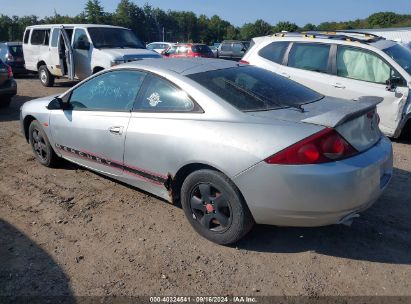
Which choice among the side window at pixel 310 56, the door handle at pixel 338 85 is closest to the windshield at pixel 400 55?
the door handle at pixel 338 85

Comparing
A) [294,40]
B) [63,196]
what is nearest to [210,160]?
[63,196]

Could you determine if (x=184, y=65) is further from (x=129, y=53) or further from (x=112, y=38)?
(x=112, y=38)

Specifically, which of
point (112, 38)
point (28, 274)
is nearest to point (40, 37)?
point (112, 38)

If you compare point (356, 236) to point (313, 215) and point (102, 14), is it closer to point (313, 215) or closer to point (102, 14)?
point (313, 215)

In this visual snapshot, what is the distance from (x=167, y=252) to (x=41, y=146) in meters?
2.87

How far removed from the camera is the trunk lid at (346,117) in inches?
118

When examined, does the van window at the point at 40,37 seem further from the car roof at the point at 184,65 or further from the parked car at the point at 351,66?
the car roof at the point at 184,65

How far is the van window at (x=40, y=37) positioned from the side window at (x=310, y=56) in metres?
9.49

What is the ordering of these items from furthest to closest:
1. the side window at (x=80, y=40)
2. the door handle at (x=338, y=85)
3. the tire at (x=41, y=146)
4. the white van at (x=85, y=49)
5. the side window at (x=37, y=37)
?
the side window at (x=37, y=37), the side window at (x=80, y=40), the white van at (x=85, y=49), the door handle at (x=338, y=85), the tire at (x=41, y=146)

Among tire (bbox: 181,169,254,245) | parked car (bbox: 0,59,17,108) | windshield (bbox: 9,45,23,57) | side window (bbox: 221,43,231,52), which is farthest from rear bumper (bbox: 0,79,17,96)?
side window (bbox: 221,43,231,52)

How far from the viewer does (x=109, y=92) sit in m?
4.27

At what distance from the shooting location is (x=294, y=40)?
7445mm

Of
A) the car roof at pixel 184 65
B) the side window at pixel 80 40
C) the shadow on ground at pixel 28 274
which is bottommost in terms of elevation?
the shadow on ground at pixel 28 274

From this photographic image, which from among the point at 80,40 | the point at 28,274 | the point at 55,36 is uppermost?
the point at 55,36
